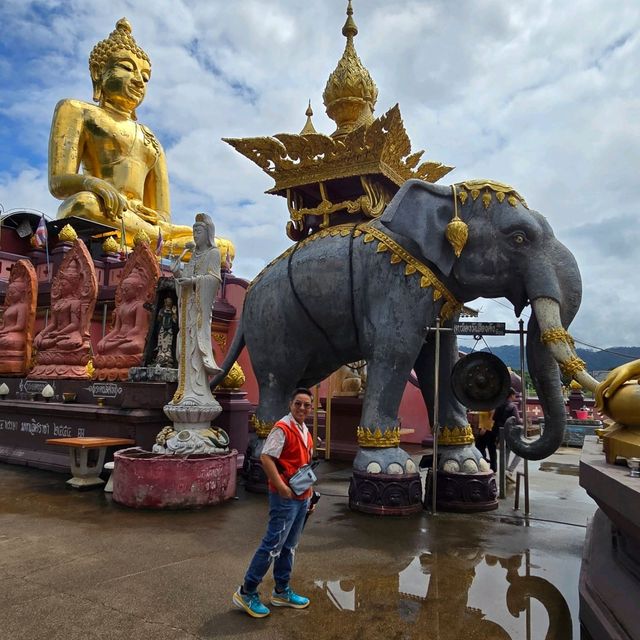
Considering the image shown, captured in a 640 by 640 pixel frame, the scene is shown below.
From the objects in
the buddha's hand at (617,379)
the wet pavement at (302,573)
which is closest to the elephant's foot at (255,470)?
the wet pavement at (302,573)

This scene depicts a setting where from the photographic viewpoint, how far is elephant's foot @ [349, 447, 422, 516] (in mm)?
5270

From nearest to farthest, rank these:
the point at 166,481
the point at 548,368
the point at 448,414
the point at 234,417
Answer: the point at 548,368 → the point at 166,481 → the point at 448,414 → the point at 234,417

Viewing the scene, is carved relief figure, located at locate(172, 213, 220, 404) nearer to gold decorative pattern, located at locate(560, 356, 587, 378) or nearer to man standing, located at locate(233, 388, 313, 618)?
man standing, located at locate(233, 388, 313, 618)

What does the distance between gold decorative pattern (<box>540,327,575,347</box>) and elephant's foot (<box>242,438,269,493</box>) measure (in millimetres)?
3249

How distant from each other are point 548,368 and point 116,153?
15.2 metres

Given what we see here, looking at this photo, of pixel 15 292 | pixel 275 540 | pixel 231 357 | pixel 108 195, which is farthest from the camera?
pixel 108 195

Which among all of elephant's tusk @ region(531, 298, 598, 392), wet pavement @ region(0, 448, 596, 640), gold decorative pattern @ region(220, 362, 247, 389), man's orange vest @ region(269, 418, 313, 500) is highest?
elephant's tusk @ region(531, 298, 598, 392)

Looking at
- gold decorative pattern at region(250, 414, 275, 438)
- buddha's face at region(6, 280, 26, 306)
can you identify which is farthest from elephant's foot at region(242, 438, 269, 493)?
buddha's face at region(6, 280, 26, 306)

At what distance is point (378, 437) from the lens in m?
5.46

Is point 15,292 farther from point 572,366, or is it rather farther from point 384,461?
point 572,366

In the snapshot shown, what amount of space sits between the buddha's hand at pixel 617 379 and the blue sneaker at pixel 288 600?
73.2 inches

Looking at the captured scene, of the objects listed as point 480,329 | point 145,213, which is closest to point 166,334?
point 480,329

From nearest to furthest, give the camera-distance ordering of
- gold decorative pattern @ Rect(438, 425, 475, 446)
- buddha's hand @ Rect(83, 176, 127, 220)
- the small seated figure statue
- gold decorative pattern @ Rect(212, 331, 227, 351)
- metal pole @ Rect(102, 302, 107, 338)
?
gold decorative pattern @ Rect(438, 425, 475, 446) < the small seated figure statue < metal pole @ Rect(102, 302, 107, 338) < gold decorative pattern @ Rect(212, 331, 227, 351) < buddha's hand @ Rect(83, 176, 127, 220)

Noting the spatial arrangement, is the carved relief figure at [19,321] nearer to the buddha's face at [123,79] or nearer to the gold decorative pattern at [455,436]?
the gold decorative pattern at [455,436]
